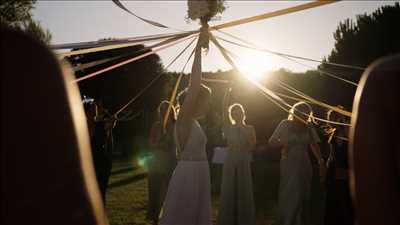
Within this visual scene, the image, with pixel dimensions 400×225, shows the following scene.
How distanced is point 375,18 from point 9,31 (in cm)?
3444

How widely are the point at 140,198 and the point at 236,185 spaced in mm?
4282

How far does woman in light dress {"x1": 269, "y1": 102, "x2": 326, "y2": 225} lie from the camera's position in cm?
814

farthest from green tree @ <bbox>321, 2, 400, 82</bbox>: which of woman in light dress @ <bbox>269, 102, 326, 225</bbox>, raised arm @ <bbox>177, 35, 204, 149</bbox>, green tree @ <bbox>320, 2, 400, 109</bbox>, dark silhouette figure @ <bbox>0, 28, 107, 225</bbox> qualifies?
dark silhouette figure @ <bbox>0, 28, 107, 225</bbox>

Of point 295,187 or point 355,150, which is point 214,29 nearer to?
point 355,150

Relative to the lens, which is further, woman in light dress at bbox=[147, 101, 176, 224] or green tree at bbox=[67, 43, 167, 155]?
green tree at bbox=[67, 43, 167, 155]

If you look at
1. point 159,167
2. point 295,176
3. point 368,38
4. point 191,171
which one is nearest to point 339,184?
point 295,176

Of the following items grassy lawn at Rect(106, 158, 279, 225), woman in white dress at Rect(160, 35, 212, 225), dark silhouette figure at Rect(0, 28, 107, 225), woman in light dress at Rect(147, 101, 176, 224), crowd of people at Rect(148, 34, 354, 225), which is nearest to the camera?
dark silhouette figure at Rect(0, 28, 107, 225)

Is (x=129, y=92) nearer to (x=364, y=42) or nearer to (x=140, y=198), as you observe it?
(x=364, y=42)

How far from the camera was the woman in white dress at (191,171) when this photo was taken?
16.9ft

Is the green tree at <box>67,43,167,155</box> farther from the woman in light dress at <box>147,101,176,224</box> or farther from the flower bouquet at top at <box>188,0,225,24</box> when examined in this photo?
the flower bouquet at top at <box>188,0,225,24</box>

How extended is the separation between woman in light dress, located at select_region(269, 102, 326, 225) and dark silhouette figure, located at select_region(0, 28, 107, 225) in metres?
7.31

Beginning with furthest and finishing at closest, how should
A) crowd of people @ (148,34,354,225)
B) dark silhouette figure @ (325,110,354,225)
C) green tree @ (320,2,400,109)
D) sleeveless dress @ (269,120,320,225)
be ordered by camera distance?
1. green tree @ (320,2,400,109)
2. sleeveless dress @ (269,120,320,225)
3. crowd of people @ (148,34,354,225)
4. dark silhouette figure @ (325,110,354,225)

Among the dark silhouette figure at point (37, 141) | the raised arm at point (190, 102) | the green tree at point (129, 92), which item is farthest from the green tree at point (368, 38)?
the dark silhouette figure at point (37, 141)

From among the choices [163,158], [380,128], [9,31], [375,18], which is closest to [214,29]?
[380,128]
